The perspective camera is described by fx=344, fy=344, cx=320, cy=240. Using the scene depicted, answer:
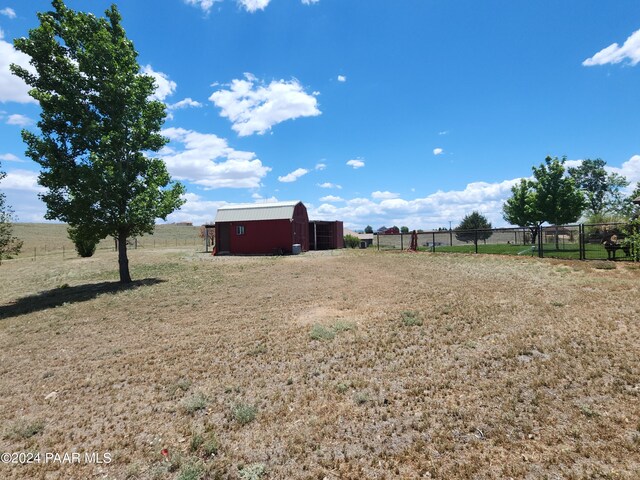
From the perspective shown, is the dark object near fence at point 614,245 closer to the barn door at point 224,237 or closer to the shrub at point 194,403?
the shrub at point 194,403

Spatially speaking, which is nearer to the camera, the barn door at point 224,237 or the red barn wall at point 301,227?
the red barn wall at point 301,227

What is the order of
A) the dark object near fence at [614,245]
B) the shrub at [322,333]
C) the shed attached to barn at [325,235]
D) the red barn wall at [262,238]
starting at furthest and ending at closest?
the shed attached to barn at [325,235], the red barn wall at [262,238], the dark object near fence at [614,245], the shrub at [322,333]

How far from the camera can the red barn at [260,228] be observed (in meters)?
30.9

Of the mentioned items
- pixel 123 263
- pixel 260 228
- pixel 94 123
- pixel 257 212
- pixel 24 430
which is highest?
pixel 94 123

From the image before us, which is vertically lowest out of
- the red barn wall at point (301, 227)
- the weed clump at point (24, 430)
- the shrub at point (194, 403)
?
the weed clump at point (24, 430)

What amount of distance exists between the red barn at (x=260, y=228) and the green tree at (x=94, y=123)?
48.7ft

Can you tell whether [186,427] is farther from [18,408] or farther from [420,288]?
[420,288]

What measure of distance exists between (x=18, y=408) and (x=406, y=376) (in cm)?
605

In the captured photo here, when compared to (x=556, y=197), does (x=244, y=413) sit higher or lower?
lower

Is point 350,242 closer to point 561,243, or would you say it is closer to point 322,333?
point 561,243

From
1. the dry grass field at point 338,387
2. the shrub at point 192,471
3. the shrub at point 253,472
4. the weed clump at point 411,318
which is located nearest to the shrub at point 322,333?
the dry grass field at point 338,387

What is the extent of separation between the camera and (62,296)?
14.2 meters

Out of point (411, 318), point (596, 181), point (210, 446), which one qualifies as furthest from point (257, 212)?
point (596, 181)

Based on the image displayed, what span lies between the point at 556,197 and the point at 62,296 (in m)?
41.3
